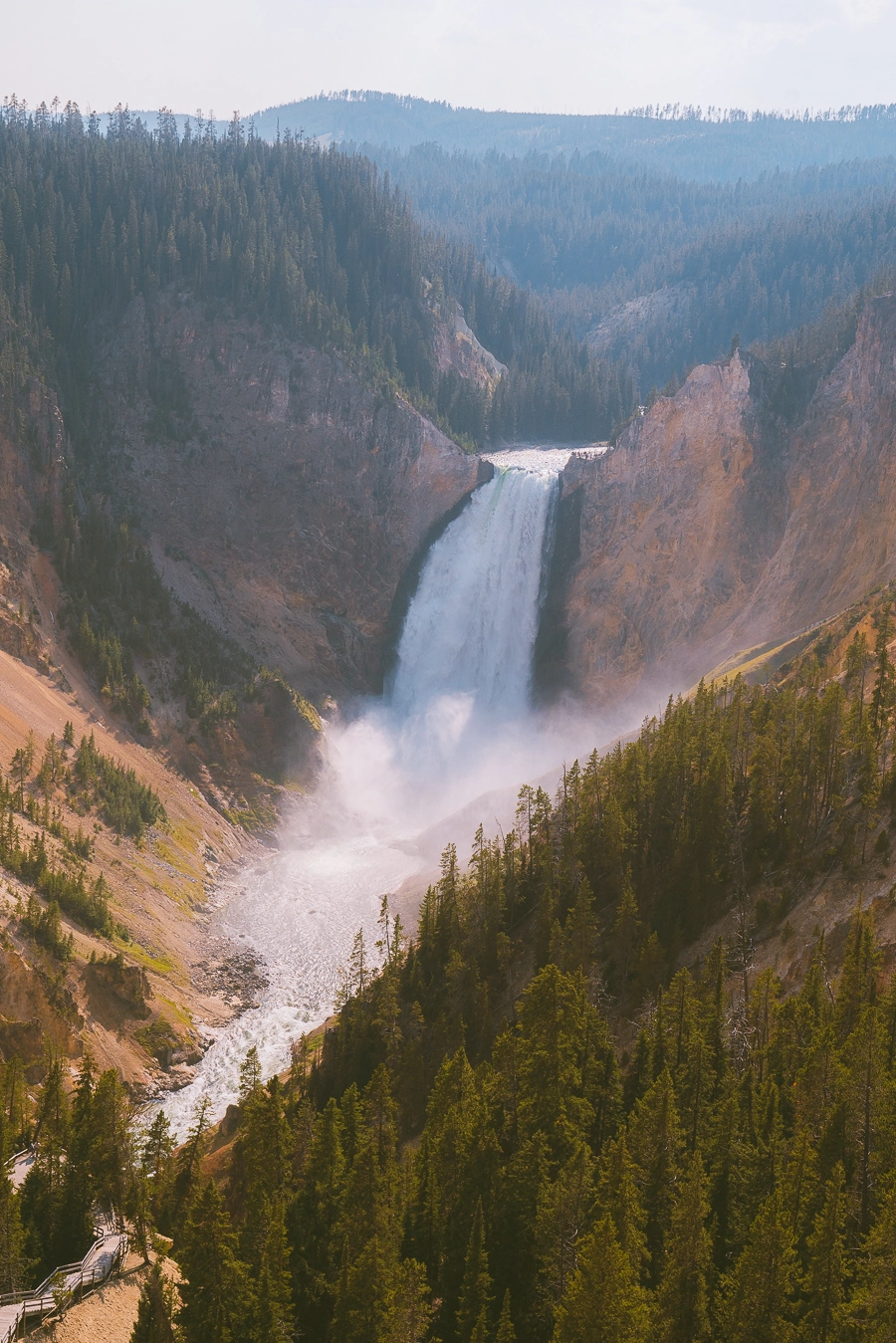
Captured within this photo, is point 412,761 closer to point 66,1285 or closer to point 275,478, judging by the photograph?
point 275,478

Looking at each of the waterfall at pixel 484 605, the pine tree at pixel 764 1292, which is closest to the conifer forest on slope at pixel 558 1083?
the pine tree at pixel 764 1292

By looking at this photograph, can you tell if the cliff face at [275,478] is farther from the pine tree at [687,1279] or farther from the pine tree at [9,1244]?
the pine tree at [687,1279]

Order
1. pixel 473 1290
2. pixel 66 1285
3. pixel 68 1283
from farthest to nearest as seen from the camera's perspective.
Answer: pixel 68 1283, pixel 66 1285, pixel 473 1290

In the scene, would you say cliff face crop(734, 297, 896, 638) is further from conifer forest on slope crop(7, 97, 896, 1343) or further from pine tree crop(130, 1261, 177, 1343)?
pine tree crop(130, 1261, 177, 1343)

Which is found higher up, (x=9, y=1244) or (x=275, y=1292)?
(x=275, y=1292)

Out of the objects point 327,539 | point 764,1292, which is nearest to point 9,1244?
point 764,1292

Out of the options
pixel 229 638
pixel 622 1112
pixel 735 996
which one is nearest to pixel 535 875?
pixel 735 996

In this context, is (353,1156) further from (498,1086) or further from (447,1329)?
(447,1329)

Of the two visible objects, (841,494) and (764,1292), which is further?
(841,494)
